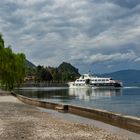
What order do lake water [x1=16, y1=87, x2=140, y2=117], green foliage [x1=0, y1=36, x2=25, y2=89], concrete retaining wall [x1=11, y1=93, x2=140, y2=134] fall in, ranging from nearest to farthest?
concrete retaining wall [x1=11, y1=93, x2=140, y2=134], lake water [x1=16, y1=87, x2=140, y2=117], green foliage [x1=0, y1=36, x2=25, y2=89]

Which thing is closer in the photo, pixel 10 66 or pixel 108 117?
pixel 108 117

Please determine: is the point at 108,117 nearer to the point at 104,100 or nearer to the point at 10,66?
the point at 104,100

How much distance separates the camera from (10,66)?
3356 inches

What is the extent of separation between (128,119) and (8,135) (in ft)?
31.1

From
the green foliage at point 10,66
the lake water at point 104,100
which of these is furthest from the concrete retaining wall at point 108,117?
the green foliage at point 10,66

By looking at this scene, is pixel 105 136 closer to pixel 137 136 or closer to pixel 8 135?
pixel 137 136

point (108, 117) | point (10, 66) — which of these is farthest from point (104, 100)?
point (108, 117)

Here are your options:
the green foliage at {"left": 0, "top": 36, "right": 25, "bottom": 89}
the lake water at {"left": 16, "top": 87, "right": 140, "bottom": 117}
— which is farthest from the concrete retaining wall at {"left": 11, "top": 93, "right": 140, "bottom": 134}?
the green foliage at {"left": 0, "top": 36, "right": 25, "bottom": 89}

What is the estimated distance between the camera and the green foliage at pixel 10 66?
78.8m

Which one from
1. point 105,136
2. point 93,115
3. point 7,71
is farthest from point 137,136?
point 7,71

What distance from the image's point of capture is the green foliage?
259ft

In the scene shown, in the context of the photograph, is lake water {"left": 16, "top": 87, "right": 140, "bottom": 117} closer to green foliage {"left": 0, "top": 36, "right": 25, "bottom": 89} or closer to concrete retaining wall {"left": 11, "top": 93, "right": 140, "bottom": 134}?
green foliage {"left": 0, "top": 36, "right": 25, "bottom": 89}

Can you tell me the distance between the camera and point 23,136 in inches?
755

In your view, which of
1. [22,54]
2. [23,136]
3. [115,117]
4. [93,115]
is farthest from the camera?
[22,54]
